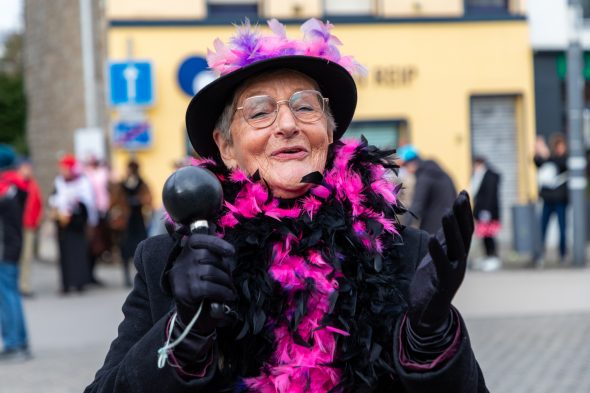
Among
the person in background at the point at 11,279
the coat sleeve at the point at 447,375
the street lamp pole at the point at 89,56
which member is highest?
the street lamp pole at the point at 89,56

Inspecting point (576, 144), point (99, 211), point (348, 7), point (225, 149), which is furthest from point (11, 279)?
point (348, 7)

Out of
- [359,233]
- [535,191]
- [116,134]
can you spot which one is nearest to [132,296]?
[359,233]

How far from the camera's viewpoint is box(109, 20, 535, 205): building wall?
60.4 feet

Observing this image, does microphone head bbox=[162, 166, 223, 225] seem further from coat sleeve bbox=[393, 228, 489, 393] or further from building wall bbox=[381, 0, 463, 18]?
building wall bbox=[381, 0, 463, 18]

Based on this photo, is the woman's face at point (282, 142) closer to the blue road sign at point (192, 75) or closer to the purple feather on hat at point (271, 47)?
the purple feather on hat at point (271, 47)

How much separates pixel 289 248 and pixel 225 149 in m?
0.39

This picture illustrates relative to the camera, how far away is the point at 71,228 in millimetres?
13922

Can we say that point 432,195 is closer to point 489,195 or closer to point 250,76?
point 489,195

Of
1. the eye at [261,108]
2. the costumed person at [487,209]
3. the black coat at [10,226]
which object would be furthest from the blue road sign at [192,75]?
the eye at [261,108]

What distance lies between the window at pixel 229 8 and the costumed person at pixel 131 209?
5.13 meters

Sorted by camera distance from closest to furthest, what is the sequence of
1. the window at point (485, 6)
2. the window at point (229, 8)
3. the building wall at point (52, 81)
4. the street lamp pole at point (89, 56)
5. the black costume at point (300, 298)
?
1. the black costume at point (300, 298)
2. the window at point (229, 8)
3. the window at point (485, 6)
4. the street lamp pole at point (89, 56)
5. the building wall at point (52, 81)

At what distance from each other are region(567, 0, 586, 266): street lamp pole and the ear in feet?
40.0

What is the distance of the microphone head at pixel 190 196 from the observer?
7.06 feet

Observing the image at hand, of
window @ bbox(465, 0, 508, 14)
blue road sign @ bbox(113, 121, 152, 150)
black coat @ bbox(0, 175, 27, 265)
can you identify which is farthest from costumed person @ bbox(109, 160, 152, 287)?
window @ bbox(465, 0, 508, 14)
